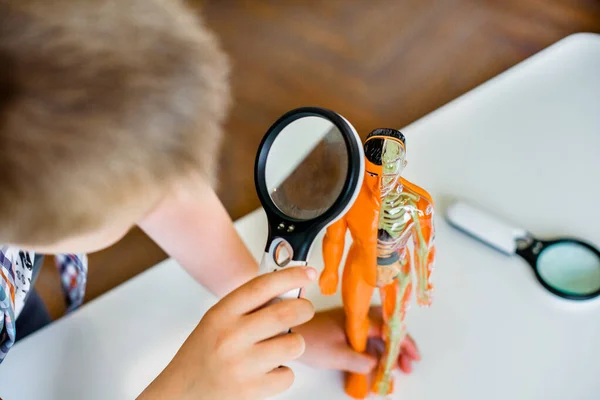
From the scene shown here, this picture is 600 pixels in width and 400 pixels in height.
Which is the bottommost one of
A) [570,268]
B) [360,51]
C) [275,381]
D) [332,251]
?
[275,381]

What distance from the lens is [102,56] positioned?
348 mm

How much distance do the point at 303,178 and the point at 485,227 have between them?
0.27 meters

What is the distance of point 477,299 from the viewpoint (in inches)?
24.2

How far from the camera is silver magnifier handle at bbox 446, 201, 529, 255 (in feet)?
2.08

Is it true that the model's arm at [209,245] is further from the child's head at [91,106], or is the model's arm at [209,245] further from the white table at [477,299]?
the child's head at [91,106]

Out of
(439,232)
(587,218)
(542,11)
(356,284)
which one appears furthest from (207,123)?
(542,11)

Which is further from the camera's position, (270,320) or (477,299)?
(477,299)

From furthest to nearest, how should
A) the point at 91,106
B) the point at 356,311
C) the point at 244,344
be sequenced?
the point at 356,311 < the point at 244,344 < the point at 91,106

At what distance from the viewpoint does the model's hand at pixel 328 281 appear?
1.66 ft

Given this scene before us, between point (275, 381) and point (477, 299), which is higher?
point (477, 299)

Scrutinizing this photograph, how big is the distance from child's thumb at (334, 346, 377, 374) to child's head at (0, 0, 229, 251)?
0.95ft

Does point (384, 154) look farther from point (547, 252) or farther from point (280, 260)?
point (547, 252)

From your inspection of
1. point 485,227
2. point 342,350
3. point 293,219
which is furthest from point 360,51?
point 293,219

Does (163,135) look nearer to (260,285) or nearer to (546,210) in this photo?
(260,285)
